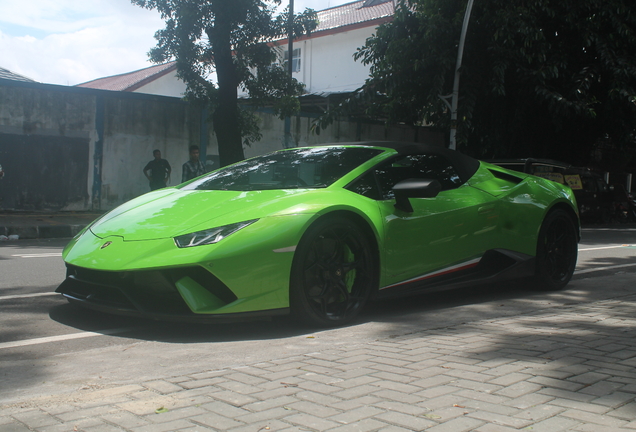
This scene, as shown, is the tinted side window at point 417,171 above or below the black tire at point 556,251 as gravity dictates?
above

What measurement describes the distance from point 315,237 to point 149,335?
1.16 metres

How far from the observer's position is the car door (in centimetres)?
453

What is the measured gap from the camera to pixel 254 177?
4.86 metres

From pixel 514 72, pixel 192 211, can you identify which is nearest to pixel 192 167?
pixel 192 211

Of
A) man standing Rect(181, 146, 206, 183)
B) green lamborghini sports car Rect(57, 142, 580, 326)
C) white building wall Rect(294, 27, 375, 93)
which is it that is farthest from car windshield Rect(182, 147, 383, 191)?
white building wall Rect(294, 27, 375, 93)

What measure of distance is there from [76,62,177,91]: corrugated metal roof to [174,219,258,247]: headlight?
34.7 metres

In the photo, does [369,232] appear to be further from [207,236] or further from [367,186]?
[207,236]

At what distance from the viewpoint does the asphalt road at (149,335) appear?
3.15 meters

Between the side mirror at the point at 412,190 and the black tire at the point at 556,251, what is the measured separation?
65.3 inches

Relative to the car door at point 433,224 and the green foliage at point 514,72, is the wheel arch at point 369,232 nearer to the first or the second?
the car door at point 433,224

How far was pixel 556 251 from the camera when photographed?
5.97 m

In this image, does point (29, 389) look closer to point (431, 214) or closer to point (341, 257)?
point (341, 257)

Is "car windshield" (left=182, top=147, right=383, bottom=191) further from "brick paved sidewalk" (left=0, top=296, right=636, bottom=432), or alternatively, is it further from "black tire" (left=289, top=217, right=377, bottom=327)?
"brick paved sidewalk" (left=0, top=296, right=636, bottom=432)

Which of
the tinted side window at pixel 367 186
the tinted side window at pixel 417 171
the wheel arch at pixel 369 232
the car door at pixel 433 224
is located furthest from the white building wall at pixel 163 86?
the wheel arch at pixel 369 232
